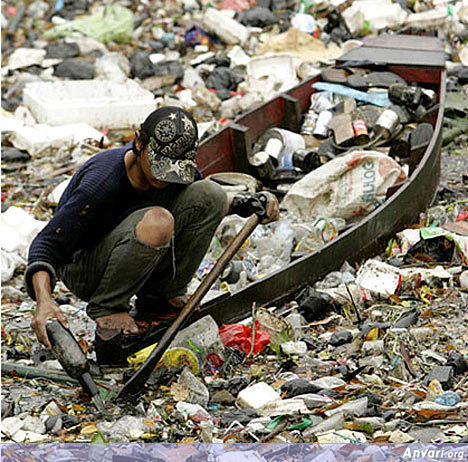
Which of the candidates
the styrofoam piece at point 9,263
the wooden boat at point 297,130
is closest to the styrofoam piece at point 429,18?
the wooden boat at point 297,130

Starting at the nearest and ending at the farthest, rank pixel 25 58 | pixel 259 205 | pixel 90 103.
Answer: pixel 259 205
pixel 90 103
pixel 25 58

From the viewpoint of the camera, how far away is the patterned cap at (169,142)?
3559mm

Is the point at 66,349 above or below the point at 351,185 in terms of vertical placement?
above

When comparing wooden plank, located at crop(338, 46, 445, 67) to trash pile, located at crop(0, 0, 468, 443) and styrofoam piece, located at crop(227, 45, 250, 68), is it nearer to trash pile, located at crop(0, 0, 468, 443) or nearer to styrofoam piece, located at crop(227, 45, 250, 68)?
trash pile, located at crop(0, 0, 468, 443)

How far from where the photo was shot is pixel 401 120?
6453 millimetres

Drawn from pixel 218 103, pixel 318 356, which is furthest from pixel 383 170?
pixel 218 103

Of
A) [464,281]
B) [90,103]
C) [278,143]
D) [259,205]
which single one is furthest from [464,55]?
[259,205]

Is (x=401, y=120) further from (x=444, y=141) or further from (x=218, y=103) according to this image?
(x=218, y=103)

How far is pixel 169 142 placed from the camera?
11.7ft

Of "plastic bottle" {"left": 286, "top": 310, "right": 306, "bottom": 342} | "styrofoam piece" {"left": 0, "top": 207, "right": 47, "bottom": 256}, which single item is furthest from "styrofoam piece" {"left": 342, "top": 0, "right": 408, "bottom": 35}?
"plastic bottle" {"left": 286, "top": 310, "right": 306, "bottom": 342}

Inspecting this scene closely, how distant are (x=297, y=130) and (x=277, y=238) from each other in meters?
1.58

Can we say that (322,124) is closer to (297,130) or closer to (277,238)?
(297,130)

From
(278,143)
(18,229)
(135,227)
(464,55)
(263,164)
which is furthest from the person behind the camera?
(464,55)

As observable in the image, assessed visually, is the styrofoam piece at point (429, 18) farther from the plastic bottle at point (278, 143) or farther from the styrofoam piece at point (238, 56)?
the plastic bottle at point (278, 143)
